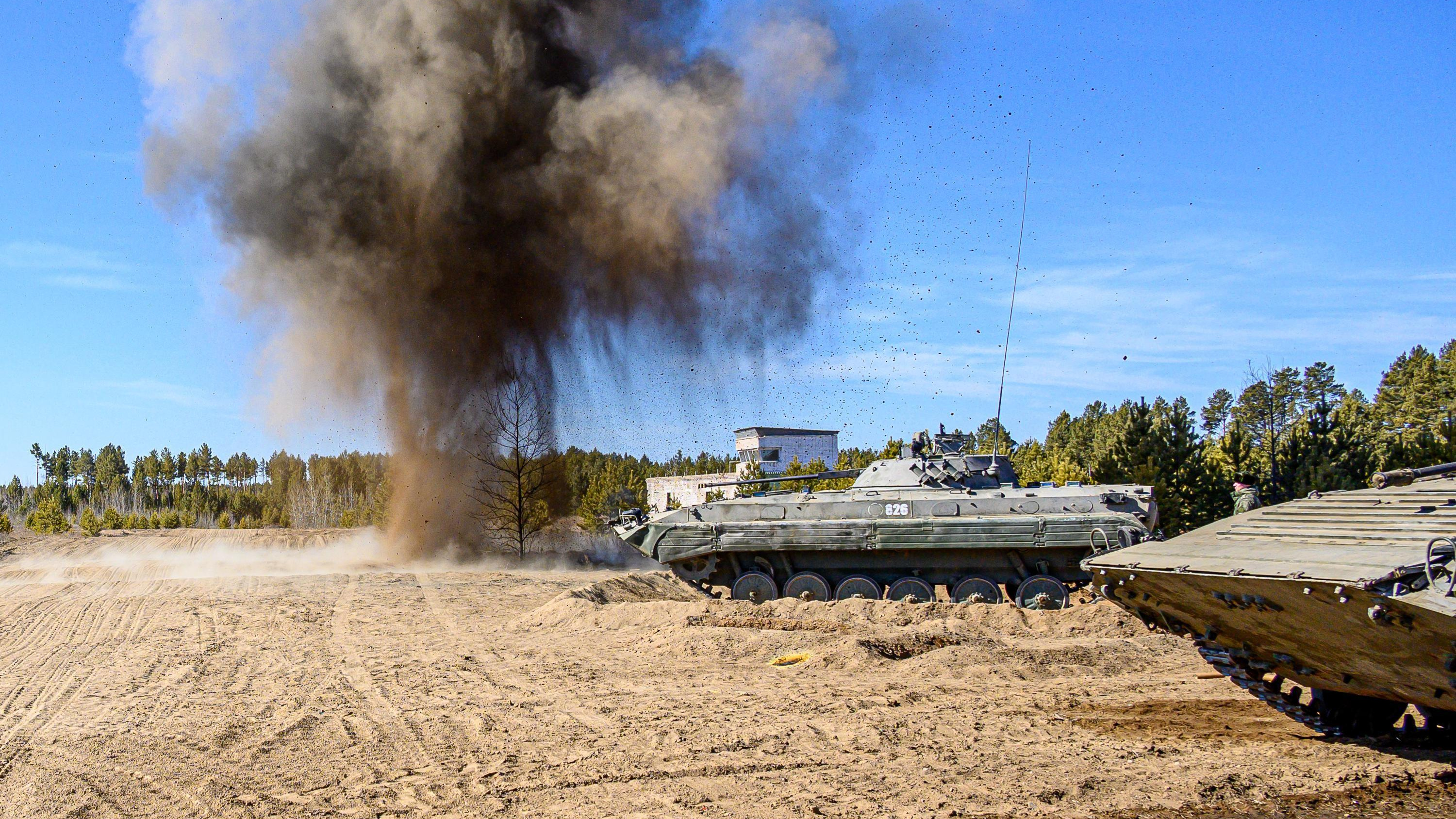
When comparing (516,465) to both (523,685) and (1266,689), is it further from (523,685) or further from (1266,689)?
(1266,689)

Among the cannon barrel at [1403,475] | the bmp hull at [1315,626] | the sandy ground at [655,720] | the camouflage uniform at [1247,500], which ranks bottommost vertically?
the sandy ground at [655,720]

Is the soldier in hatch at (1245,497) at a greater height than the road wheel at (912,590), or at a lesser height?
greater

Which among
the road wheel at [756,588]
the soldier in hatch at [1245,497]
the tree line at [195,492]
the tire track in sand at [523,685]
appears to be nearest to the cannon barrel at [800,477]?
the road wheel at [756,588]

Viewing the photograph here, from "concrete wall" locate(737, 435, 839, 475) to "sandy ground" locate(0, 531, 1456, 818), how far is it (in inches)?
1674

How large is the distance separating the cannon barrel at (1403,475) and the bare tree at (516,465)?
18670 mm

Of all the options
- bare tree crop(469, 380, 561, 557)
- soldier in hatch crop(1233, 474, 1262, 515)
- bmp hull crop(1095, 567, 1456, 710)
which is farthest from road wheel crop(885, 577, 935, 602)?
bare tree crop(469, 380, 561, 557)

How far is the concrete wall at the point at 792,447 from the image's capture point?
56.7 m

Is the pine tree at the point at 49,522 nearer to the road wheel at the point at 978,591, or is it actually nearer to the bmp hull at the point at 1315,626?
the road wheel at the point at 978,591

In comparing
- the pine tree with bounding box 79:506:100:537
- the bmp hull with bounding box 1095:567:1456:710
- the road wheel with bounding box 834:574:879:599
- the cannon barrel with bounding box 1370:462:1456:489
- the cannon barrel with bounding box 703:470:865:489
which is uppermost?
the pine tree with bounding box 79:506:100:537

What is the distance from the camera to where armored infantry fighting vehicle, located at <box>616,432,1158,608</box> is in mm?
14258

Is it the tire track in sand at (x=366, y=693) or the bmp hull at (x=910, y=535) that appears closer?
the tire track in sand at (x=366, y=693)

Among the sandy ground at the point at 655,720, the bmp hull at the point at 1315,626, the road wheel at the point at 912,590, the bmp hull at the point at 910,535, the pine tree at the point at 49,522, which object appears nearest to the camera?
the bmp hull at the point at 1315,626

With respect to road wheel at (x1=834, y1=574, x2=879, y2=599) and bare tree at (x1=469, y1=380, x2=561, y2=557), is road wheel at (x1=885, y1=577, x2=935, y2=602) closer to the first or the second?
road wheel at (x1=834, y1=574, x2=879, y2=599)

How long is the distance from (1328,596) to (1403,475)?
1.78 meters
